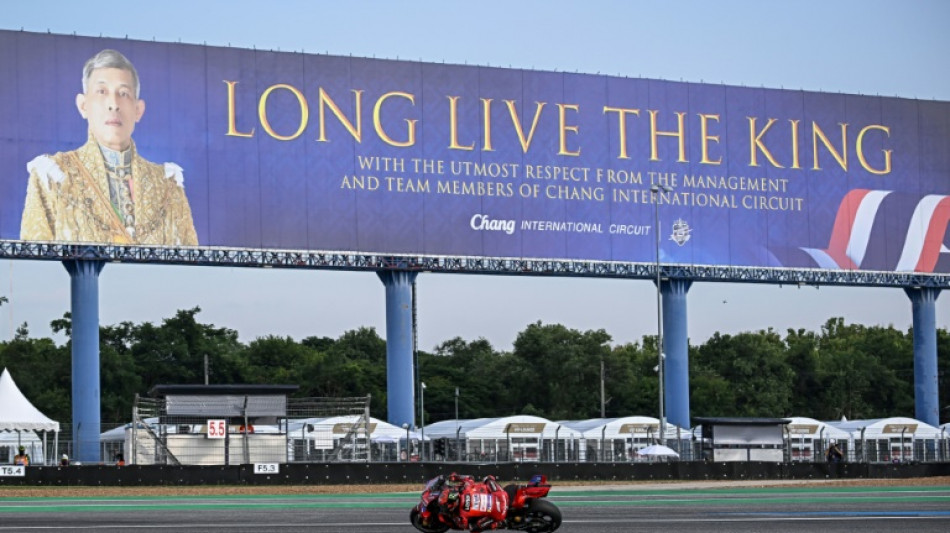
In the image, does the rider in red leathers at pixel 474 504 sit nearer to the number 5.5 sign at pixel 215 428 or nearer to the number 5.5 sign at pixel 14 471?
the number 5.5 sign at pixel 14 471

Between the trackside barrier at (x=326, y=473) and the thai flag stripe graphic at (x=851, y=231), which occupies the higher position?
the thai flag stripe graphic at (x=851, y=231)

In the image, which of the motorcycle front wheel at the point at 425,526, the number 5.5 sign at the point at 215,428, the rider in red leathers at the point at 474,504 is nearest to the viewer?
the rider in red leathers at the point at 474,504

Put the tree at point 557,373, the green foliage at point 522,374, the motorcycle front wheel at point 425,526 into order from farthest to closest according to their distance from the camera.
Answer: the tree at point 557,373 → the green foliage at point 522,374 → the motorcycle front wheel at point 425,526

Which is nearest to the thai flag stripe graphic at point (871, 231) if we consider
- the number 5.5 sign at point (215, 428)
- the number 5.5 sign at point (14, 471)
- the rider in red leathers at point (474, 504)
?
the number 5.5 sign at point (215, 428)

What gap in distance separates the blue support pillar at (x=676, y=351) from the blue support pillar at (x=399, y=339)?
39.2 feet

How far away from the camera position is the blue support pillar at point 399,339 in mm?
65938

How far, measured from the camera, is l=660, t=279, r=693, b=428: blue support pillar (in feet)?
232

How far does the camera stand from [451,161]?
6719cm

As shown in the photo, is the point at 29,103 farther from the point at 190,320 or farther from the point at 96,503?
the point at 190,320

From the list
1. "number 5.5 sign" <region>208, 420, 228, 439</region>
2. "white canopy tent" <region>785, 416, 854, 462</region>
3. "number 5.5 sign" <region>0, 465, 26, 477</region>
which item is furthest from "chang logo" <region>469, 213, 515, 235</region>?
"number 5.5 sign" <region>0, 465, 26, 477</region>

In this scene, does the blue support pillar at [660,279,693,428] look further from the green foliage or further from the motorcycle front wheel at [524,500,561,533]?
the motorcycle front wheel at [524,500,561,533]

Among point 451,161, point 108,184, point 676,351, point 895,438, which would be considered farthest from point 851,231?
point 108,184

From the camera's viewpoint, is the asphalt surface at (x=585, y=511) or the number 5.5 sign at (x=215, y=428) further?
the number 5.5 sign at (x=215, y=428)

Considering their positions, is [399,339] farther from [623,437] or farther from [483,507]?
[483,507]
